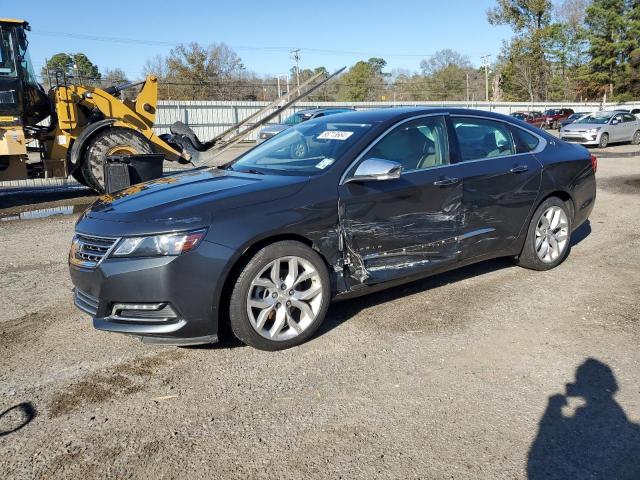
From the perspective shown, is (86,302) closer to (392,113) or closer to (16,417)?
(16,417)

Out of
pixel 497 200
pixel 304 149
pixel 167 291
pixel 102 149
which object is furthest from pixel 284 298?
pixel 102 149

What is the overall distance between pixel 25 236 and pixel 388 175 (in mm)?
5829

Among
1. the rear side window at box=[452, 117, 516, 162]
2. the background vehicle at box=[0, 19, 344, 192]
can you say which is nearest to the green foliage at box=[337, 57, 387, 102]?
the background vehicle at box=[0, 19, 344, 192]

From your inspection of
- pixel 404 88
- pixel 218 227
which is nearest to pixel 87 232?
pixel 218 227

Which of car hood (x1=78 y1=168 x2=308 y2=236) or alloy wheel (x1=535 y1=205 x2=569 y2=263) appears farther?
alloy wheel (x1=535 y1=205 x2=569 y2=263)

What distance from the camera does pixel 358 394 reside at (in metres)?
3.33

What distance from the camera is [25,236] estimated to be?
303 inches

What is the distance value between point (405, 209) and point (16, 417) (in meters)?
2.96

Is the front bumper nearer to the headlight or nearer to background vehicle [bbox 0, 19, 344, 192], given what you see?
the headlight

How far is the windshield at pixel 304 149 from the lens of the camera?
4.38 m

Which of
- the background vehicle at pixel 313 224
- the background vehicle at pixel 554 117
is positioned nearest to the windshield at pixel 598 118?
the background vehicle at pixel 554 117

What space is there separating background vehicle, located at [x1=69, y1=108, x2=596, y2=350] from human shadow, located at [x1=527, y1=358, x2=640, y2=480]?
1623mm

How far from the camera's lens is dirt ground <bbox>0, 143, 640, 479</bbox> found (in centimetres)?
271

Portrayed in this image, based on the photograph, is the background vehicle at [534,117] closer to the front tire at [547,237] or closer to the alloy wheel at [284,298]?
the front tire at [547,237]
